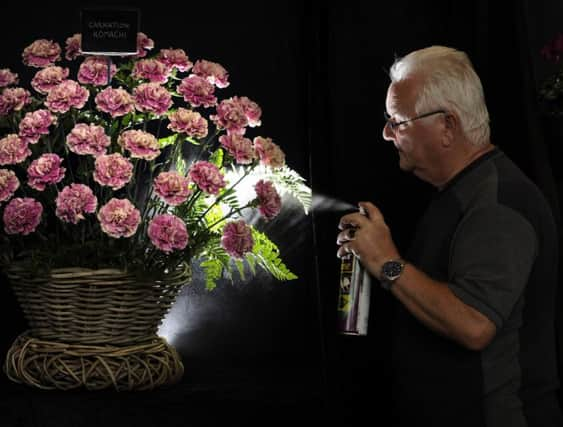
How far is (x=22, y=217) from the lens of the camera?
1674 mm

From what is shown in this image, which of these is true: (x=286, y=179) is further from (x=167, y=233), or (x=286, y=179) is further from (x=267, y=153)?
(x=167, y=233)

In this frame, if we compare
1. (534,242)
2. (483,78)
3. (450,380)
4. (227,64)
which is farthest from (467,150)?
(227,64)

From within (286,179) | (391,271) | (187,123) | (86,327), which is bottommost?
(86,327)

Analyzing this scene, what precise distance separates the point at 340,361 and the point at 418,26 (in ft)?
3.08

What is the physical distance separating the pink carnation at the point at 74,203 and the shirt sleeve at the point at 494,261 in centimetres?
74

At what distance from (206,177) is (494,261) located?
0.62 m

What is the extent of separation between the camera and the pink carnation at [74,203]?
164cm

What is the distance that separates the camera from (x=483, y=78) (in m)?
2.11

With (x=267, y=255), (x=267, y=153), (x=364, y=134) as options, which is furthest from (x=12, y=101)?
(x=364, y=134)

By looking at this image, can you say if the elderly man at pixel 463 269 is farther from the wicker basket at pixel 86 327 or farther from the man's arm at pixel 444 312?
the wicker basket at pixel 86 327

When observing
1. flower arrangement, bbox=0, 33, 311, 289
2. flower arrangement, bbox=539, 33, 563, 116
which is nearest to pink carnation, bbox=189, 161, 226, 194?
flower arrangement, bbox=0, 33, 311, 289

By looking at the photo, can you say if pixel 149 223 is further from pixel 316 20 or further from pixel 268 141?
pixel 316 20

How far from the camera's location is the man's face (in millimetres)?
1595

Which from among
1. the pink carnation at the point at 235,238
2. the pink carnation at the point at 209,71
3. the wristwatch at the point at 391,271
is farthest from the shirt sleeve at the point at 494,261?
the pink carnation at the point at 209,71
